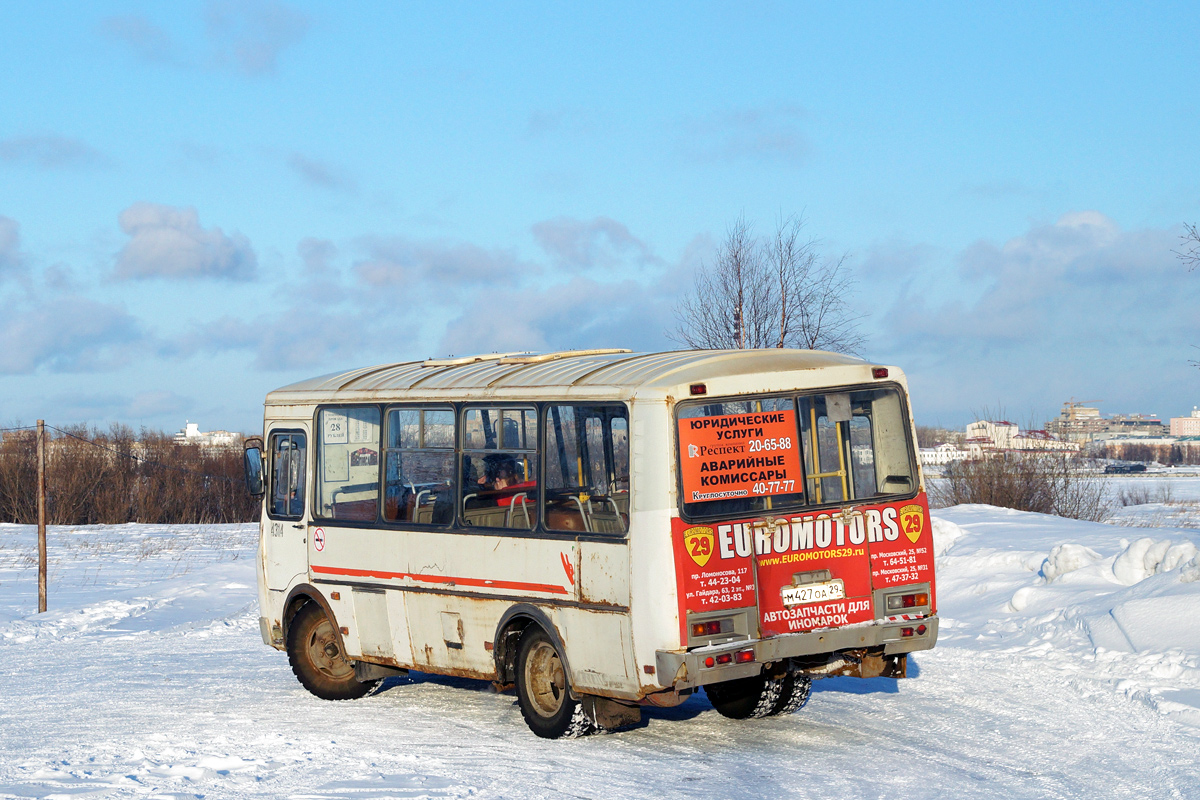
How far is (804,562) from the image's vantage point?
8.26 metres

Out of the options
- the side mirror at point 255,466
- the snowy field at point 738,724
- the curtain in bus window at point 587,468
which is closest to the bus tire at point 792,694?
the snowy field at point 738,724

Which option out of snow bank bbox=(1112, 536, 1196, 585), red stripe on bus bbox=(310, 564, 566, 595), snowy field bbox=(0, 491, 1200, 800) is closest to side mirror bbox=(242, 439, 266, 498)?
red stripe on bus bbox=(310, 564, 566, 595)

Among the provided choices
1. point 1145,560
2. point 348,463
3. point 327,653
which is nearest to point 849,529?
point 348,463

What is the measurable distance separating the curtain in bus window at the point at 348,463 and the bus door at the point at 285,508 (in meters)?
0.29

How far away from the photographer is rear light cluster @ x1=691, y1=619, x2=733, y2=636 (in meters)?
7.75

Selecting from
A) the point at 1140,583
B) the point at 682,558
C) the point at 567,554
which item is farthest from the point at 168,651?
the point at 1140,583

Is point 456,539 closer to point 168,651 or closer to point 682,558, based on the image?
point 682,558

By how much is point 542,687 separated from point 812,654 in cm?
205

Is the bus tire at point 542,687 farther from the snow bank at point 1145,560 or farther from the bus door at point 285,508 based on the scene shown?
the snow bank at point 1145,560

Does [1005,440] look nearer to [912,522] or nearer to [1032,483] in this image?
[1032,483]

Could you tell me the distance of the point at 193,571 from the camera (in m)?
27.0

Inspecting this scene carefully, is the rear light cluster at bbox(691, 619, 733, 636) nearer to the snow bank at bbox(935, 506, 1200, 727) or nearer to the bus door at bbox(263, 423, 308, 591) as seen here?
the snow bank at bbox(935, 506, 1200, 727)

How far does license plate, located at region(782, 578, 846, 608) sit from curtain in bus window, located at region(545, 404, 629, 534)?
120 centimetres

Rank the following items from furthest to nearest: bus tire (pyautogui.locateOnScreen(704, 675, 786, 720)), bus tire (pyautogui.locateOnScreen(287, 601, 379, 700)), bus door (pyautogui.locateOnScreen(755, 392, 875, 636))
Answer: bus tire (pyautogui.locateOnScreen(287, 601, 379, 700))
bus tire (pyautogui.locateOnScreen(704, 675, 786, 720))
bus door (pyautogui.locateOnScreen(755, 392, 875, 636))
